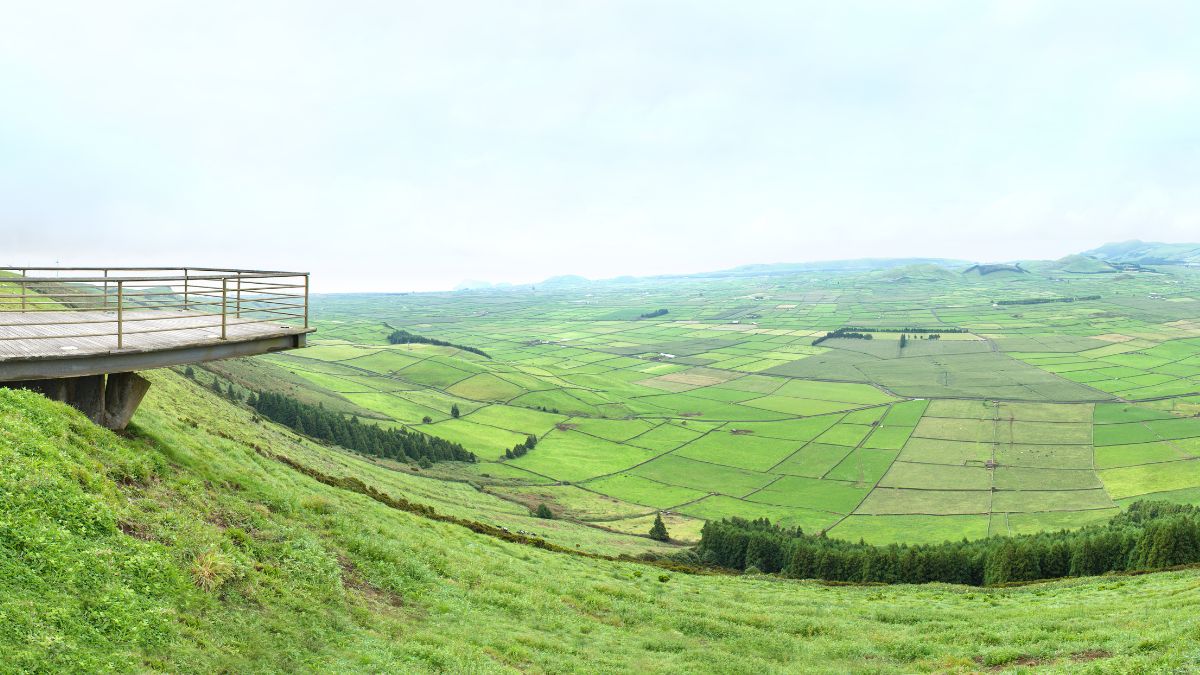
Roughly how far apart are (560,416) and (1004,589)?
12001cm

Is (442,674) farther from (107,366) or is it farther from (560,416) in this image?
(560,416)

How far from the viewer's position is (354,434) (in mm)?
101562

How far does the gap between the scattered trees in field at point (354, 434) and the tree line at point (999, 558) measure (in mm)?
55191

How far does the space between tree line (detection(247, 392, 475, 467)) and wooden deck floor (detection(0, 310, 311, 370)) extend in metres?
81.2

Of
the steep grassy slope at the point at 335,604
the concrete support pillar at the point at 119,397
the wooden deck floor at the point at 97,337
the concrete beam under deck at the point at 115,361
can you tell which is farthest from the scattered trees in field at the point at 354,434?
the concrete beam under deck at the point at 115,361

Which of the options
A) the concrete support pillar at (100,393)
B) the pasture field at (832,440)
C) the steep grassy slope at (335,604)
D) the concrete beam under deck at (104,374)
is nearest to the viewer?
the steep grassy slope at (335,604)

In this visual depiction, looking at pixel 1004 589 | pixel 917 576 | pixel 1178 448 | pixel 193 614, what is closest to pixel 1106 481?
pixel 1178 448

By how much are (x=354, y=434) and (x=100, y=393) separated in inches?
3557

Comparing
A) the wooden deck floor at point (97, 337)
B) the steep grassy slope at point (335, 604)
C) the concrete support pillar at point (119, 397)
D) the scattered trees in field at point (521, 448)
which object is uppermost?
the wooden deck floor at point (97, 337)

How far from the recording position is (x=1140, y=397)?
153875mm

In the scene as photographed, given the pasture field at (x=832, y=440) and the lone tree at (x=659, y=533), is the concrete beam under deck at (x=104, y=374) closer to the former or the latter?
the lone tree at (x=659, y=533)

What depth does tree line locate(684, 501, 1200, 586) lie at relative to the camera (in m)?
50.7

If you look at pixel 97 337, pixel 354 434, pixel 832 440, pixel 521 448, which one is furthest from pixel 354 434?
pixel 832 440

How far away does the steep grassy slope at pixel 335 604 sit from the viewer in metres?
11.0
